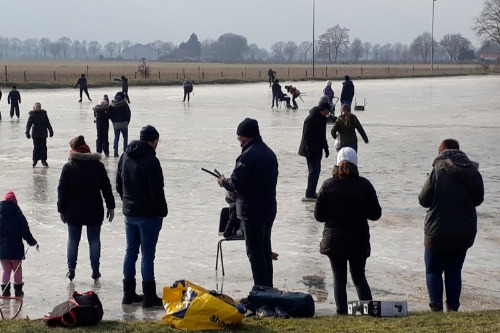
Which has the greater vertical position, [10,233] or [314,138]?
[314,138]

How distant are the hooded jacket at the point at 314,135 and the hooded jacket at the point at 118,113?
7.04m

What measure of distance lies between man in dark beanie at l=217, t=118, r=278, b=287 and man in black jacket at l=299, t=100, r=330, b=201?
5.98 meters

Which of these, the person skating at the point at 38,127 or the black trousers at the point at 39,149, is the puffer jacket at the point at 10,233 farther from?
the black trousers at the point at 39,149

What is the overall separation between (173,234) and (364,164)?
7.94 m

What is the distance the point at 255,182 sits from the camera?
863 centimetres

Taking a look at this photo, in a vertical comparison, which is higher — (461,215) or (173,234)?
(461,215)

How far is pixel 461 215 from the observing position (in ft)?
26.6

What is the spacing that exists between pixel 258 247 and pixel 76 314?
2.10 m

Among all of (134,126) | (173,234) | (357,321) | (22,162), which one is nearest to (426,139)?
(134,126)

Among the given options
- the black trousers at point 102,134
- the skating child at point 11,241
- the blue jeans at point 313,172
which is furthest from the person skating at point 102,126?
the skating child at point 11,241

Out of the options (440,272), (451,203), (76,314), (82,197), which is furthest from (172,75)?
(76,314)

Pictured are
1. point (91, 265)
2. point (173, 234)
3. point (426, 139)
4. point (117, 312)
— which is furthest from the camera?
point (426, 139)

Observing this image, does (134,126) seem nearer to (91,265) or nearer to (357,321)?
(91,265)

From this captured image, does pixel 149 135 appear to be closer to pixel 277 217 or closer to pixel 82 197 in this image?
pixel 82 197
